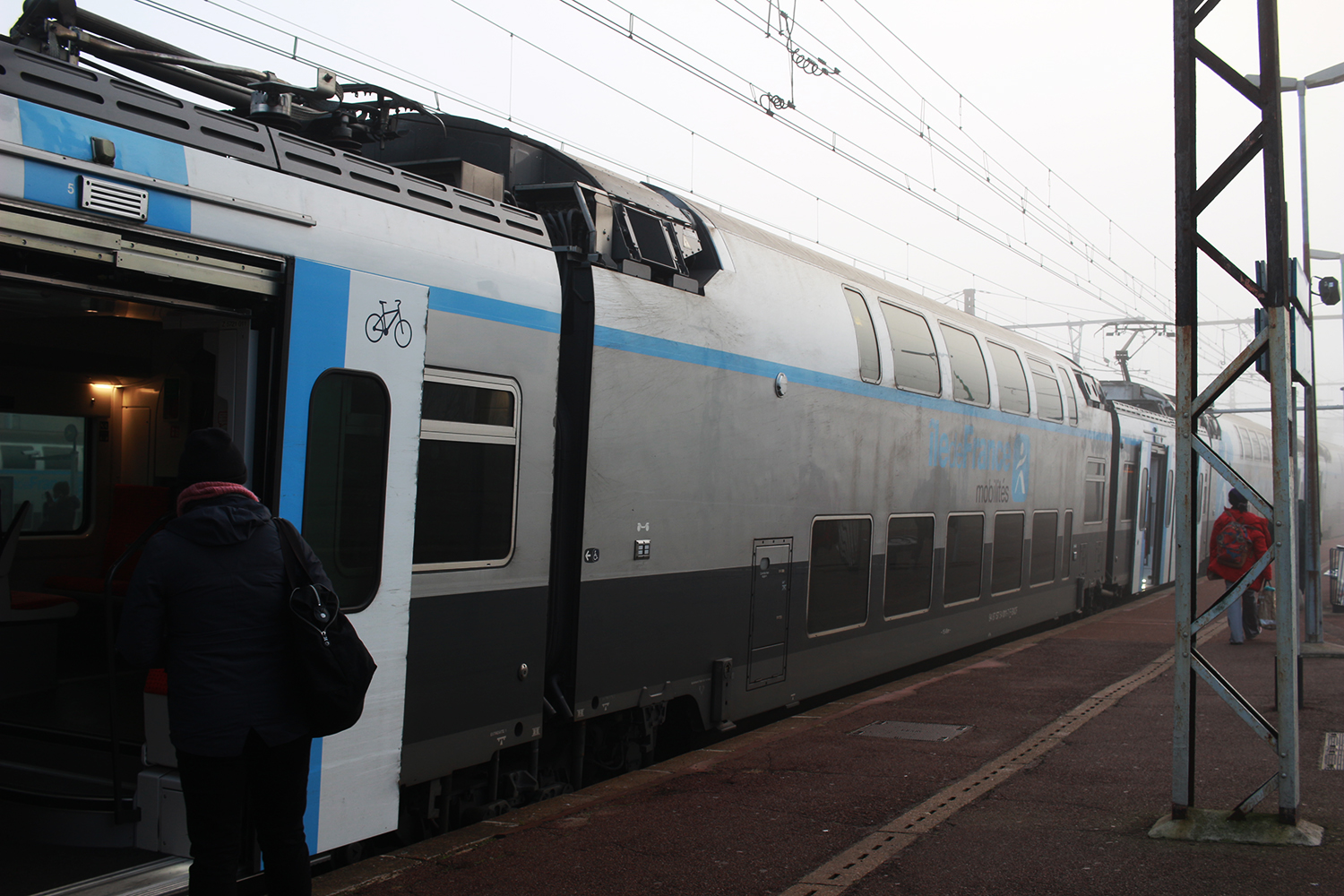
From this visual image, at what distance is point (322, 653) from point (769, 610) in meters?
4.41

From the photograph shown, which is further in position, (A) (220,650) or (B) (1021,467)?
(B) (1021,467)

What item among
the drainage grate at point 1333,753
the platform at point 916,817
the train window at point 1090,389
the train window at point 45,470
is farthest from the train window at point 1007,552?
the train window at point 45,470

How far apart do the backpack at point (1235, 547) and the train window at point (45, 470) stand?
10.6m

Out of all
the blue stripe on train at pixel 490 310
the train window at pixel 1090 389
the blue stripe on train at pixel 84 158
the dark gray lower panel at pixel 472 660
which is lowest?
the dark gray lower panel at pixel 472 660

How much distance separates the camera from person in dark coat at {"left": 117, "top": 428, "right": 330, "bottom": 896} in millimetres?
3398

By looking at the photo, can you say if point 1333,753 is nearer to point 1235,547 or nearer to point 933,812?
point 933,812

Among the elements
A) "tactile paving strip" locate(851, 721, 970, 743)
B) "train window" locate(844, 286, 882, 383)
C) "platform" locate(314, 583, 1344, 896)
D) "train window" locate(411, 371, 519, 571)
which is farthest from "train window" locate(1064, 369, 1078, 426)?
"train window" locate(411, 371, 519, 571)

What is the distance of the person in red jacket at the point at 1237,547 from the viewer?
11414 mm

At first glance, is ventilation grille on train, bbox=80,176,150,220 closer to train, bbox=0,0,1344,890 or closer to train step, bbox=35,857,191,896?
train, bbox=0,0,1344,890

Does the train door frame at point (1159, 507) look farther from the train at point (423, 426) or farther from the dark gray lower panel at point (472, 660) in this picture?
the dark gray lower panel at point (472, 660)

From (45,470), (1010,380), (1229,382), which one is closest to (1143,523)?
(1010,380)

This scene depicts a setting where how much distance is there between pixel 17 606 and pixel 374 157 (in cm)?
326

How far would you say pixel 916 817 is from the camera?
17.9ft

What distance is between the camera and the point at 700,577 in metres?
6.75
